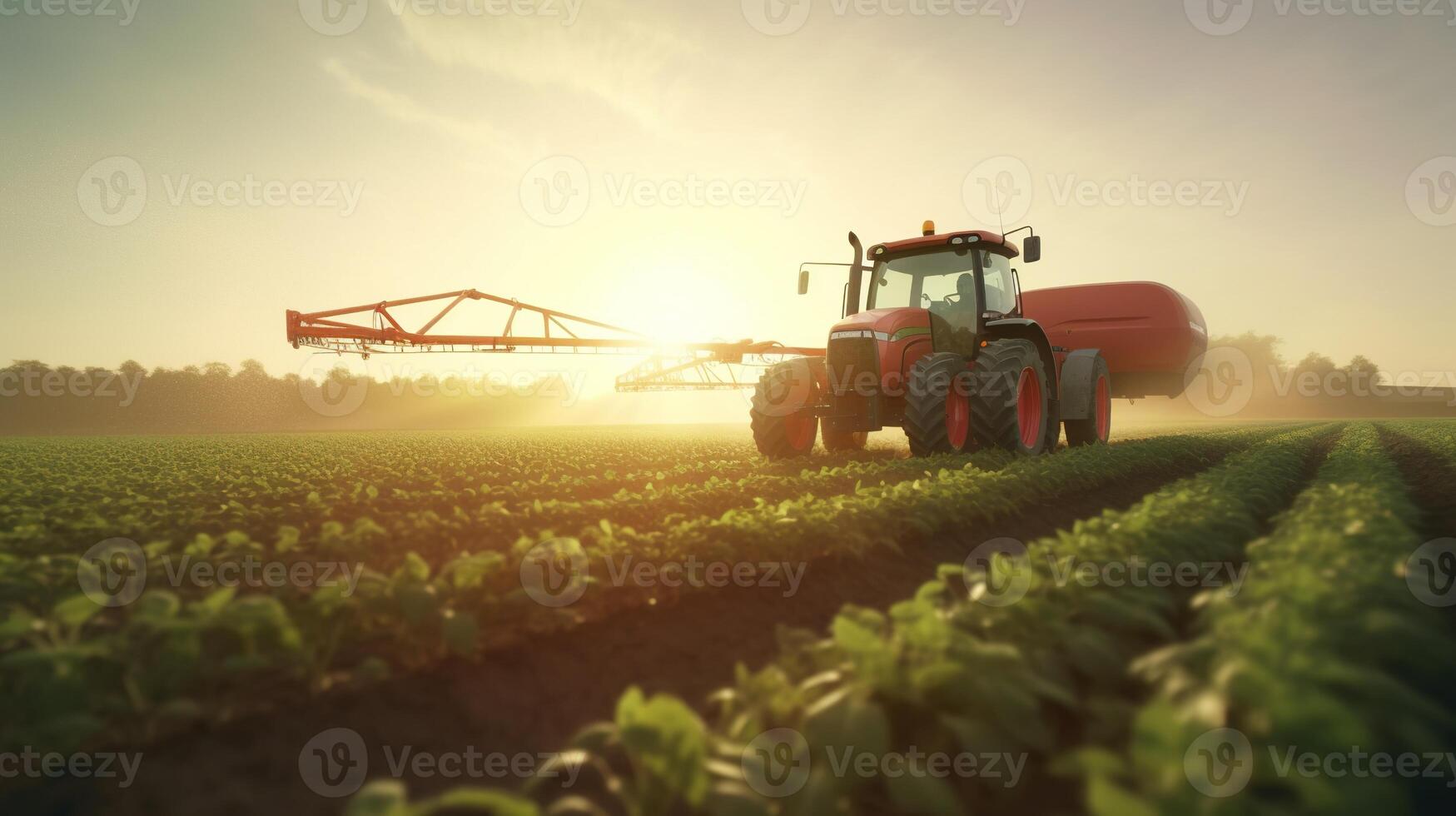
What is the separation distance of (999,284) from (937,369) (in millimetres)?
2616

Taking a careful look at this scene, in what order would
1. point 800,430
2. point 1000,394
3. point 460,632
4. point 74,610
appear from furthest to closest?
point 800,430 < point 1000,394 < point 460,632 < point 74,610

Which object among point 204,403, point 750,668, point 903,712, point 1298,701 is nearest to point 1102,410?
point 750,668

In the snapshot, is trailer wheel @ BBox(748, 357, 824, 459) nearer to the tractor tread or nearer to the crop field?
the tractor tread

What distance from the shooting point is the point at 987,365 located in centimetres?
768

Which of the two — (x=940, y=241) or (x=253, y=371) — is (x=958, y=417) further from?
(x=253, y=371)

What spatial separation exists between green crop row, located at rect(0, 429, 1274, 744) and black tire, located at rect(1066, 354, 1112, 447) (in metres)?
6.11

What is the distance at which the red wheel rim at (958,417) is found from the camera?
25.9 feet

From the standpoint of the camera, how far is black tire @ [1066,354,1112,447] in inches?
402

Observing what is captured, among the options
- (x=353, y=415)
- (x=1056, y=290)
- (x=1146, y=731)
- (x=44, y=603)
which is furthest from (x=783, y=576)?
(x=353, y=415)

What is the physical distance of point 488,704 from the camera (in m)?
2.55

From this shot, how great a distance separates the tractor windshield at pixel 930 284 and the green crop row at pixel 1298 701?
A: 6527mm

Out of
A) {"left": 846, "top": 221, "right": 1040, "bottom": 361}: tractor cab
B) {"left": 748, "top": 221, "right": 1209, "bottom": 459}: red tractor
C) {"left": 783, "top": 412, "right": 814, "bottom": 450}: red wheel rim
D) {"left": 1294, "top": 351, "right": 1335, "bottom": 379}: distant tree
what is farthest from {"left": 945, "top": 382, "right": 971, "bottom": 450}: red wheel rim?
{"left": 1294, "top": 351, "right": 1335, "bottom": 379}: distant tree

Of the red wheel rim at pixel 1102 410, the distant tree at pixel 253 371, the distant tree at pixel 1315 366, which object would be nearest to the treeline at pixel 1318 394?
the distant tree at pixel 1315 366

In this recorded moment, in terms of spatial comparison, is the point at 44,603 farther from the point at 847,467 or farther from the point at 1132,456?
the point at 1132,456
